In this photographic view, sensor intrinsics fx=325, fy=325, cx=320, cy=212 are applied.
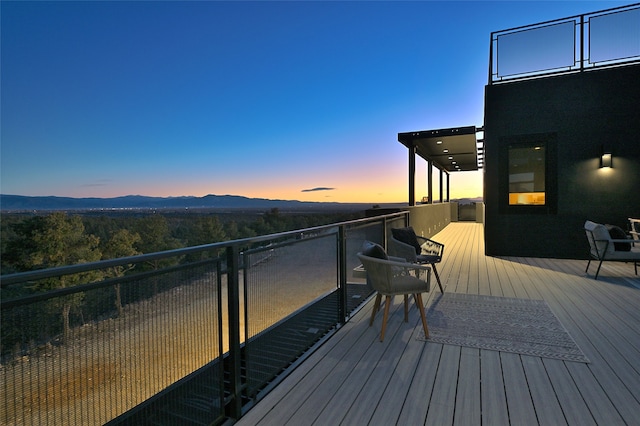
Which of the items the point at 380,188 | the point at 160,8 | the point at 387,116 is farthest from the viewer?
the point at 380,188

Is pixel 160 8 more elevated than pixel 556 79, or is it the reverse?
pixel 160 8

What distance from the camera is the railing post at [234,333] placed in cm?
179

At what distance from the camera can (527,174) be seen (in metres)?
7.04

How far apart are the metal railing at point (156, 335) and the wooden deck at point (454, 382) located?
0.86 ft

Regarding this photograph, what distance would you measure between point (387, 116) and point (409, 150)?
4566 mm

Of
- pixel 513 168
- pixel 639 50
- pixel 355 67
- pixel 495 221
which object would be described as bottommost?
pixel 495 221

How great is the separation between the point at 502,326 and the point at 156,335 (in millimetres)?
3024

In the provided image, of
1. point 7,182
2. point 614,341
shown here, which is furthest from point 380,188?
point 7,182

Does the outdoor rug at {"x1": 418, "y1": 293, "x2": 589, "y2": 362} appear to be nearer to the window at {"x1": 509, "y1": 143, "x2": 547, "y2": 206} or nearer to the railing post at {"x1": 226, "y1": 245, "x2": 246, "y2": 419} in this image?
the railing post at {"x1": 226, "y1": 245, "x2": 246, "y2": 419}

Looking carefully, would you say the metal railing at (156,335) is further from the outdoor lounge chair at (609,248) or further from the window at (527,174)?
the window at (527,174)

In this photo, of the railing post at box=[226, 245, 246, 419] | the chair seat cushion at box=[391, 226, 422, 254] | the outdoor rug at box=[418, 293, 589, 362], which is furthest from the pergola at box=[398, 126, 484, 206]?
the railing post at box=[226, 245, 246, 419]

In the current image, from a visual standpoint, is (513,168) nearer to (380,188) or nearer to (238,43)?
(238,43)

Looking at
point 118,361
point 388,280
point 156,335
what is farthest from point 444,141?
point 118,361

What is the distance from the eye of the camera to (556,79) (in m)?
6.73
